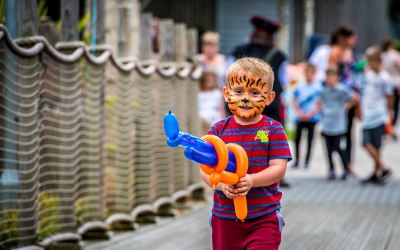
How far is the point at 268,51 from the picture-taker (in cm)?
1113

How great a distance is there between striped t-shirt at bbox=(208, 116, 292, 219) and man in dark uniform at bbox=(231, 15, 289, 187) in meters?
6.22

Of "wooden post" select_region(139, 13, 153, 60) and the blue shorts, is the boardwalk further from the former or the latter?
"wooden post" select_region(139, 13, 153, 60)

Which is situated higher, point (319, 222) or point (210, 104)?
point (210, 104)

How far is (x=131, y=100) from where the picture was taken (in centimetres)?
884

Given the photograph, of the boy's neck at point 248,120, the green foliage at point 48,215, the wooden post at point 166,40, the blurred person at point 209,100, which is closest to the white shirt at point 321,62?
the blurred person at point 209,100

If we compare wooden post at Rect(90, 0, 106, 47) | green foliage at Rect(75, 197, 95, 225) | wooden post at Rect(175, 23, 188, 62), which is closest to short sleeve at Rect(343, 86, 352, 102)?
wooden post at Rect(175, 23, 188, 62)

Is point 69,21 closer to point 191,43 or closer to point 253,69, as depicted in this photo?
point 191,43

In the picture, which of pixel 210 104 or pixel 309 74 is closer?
pixel 210 104

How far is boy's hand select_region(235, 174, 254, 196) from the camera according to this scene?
451 cm

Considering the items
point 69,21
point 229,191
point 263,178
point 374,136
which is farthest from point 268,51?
point 229,191

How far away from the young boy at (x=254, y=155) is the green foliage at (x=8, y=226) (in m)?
1.97

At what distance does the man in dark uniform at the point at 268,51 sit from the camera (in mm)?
11039

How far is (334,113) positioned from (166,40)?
3367 mm

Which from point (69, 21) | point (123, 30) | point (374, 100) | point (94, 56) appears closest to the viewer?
point (69, 21)
